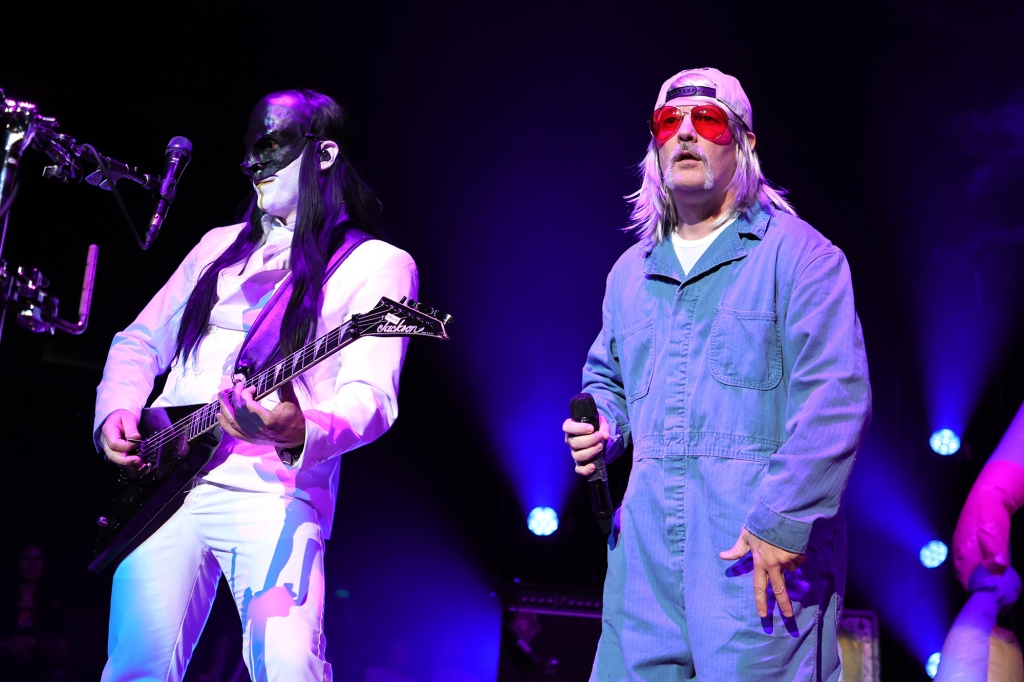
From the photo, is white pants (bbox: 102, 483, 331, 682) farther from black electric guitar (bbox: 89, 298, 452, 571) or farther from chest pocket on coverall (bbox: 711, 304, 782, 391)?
chest pocket on coverall (bbox: 711, 304, 782, 391)

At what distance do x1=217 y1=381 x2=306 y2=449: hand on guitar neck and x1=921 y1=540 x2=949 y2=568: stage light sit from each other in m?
5.33

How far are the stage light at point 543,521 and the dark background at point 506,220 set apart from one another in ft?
0.38

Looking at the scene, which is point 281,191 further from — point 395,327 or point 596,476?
point 596,476

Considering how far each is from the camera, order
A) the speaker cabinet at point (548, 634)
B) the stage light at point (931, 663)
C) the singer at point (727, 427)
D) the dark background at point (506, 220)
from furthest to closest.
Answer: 1. the stage light at point (931, 663)
2. the speaker cabinet at point (548, 634)
3. the dark background at point (506, 220)
4. the singer at point (727, 427)

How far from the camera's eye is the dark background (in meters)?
5.24

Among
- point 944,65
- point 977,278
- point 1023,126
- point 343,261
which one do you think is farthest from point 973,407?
point 343,261

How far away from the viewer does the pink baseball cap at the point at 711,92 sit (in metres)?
2.53

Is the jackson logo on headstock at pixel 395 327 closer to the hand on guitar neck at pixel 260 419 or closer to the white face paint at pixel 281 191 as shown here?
the hand on guitar neck at pixel 260 419

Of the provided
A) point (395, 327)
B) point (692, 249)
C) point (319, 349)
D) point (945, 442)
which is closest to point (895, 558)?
point (945, 442)

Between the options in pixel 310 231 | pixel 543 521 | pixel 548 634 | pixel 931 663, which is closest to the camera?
pixel 310 231

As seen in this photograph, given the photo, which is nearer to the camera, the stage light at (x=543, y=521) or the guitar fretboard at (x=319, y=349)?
the guitar fretboard at (x=319, y=349)

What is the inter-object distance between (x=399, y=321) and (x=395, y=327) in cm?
2

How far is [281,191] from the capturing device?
307 cm

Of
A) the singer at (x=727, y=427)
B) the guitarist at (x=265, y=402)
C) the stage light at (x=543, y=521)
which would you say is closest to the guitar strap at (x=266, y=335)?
the guitarist at (x=265, y=402)
